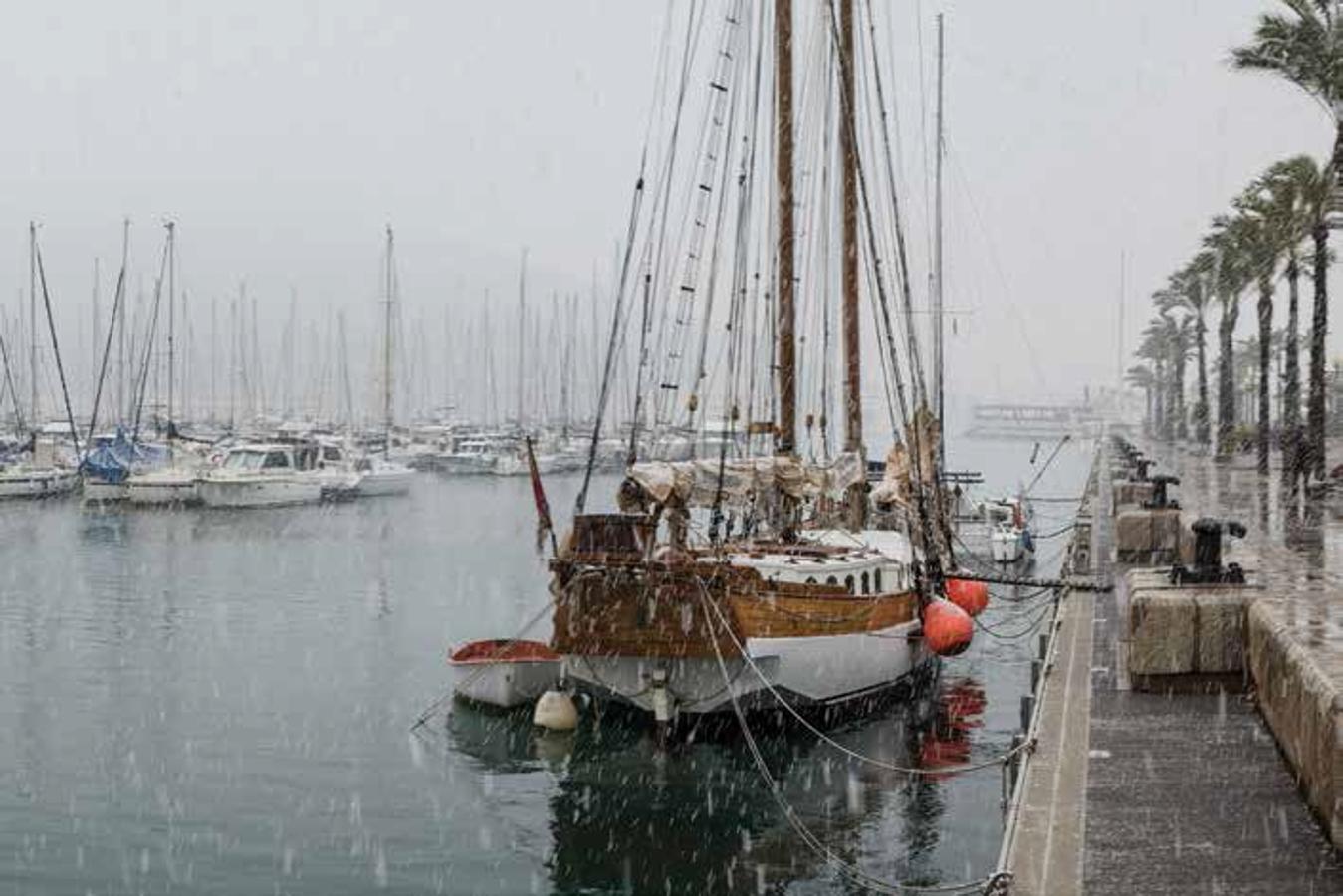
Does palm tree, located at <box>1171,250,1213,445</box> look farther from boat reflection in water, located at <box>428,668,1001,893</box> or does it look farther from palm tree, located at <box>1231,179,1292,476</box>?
boat reflection in water, located at <box>428,668,1001,893</box>

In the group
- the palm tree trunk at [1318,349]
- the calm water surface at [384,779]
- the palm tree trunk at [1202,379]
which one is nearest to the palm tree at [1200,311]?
the palm tree trunk at [1202,379]

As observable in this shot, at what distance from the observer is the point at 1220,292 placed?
71500 mm

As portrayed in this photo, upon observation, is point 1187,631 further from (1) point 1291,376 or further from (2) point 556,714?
(1) point 1291,376

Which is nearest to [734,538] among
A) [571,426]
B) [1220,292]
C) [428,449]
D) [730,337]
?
[730,337]

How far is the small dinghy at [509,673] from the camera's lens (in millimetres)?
25844

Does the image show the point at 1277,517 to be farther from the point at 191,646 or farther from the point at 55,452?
the point at 55,452

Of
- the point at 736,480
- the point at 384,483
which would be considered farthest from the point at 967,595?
the point at 384,483

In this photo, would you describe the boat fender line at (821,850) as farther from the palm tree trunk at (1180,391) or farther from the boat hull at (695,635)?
the palm tree trunk at (1180,391)

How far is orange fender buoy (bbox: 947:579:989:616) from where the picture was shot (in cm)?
3045

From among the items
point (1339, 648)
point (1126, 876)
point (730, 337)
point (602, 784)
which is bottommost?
point (602, 784)

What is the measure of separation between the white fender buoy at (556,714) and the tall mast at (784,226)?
687 cm

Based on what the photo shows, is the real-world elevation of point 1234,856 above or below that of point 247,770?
above

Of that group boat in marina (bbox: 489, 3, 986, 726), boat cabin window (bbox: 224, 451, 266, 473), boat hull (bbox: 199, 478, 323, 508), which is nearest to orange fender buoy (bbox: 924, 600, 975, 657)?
boat in marina (bbox: 489, 3, 986, 726)

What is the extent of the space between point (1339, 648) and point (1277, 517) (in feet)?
67.1
